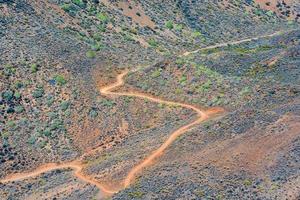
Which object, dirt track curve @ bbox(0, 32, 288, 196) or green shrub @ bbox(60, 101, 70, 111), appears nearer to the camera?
dirt track curve @ bbox(0, 32, 288, 196)

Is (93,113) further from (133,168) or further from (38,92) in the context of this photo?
(133,168)

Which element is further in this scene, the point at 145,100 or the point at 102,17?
the point at 102,17

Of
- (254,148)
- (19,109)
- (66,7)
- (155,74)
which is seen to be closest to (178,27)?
(66,7)

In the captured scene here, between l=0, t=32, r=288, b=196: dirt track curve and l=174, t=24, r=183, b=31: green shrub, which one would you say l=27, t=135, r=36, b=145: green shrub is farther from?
l=174, t=24, r=183, b=31: green shrub

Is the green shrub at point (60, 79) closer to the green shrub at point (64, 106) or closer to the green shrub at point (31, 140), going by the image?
the green shrub at point (64, 106)

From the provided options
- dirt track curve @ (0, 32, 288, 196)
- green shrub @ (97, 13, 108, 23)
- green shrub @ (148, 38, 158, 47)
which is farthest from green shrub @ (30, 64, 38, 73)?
green shrub @ (148, 38, 158, 47)

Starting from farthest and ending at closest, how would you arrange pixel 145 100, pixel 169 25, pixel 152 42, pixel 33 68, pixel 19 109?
pixel 169 25, pixel 152 42, pixel 33 68, pixel 145 100, pixel 19 109

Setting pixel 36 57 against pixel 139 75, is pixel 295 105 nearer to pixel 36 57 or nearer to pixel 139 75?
pixel 139 75

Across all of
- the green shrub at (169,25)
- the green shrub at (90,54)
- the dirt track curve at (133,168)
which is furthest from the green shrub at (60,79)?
the green shrub at (169,25)

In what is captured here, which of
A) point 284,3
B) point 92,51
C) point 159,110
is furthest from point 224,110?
point 284,3
